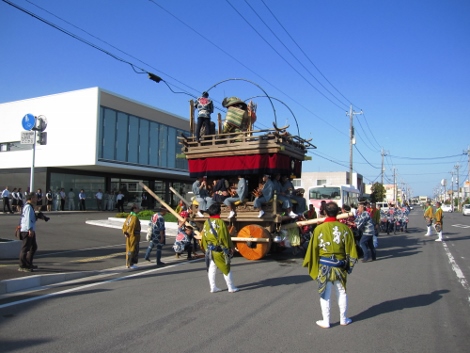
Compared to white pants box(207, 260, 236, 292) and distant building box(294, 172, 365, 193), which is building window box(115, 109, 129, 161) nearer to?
white pants box(207, 260, 236, 292)

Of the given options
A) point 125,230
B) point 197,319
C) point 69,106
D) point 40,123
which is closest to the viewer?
point 197,319

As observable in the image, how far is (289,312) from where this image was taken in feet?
20.0

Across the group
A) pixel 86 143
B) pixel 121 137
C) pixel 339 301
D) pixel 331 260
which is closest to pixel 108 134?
pixel 121 137

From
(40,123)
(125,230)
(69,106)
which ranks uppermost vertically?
(69,106)

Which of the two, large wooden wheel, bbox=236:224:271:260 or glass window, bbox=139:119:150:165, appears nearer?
large wooden wheel, bbox=236:224:271:260

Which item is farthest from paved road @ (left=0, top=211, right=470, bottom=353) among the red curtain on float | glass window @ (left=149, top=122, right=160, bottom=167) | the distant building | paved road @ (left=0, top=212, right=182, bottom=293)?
the distant building

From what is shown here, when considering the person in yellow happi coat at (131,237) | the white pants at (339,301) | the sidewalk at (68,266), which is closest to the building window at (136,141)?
the sidewalk at (68,266)

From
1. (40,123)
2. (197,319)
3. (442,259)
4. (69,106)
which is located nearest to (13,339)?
(197,319)

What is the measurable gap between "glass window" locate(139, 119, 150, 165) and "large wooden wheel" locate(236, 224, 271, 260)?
22399 mm

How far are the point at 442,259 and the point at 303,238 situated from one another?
4.10 m

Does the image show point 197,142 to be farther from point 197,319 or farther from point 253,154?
point 197,319

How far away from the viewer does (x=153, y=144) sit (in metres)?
33.5

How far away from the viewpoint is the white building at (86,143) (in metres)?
27.6

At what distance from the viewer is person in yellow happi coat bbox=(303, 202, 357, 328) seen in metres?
5.38
